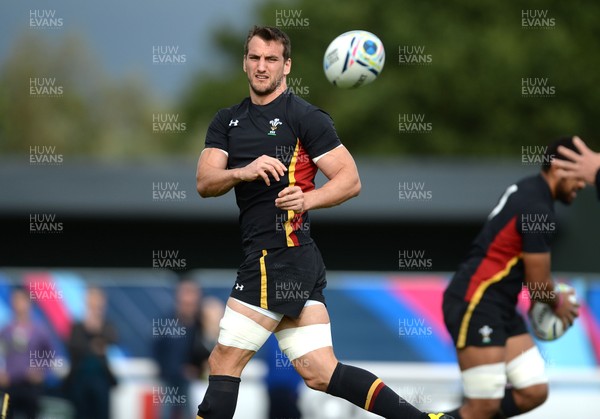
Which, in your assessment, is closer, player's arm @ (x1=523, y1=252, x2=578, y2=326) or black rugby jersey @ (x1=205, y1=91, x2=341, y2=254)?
black rugby jersey @ (x1=205, y1=91, x2=341, y2=254)

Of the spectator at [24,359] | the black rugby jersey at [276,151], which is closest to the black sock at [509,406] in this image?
the black rugby jersey at [276,151]

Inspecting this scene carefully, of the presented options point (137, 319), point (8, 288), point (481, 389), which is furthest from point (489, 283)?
point (8, 288)

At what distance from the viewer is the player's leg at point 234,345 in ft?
21.2

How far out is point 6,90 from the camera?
5291 centimetres

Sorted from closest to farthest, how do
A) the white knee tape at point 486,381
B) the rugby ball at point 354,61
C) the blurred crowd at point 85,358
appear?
the rugby ball at point 354,61 → the white knee tape at point 486,381 → the blurred crowd at point 85,358

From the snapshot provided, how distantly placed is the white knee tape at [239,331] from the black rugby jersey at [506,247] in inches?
92.5

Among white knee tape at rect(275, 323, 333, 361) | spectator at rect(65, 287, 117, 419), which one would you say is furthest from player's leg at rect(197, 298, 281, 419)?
spectator at rect(65, 287, 117, 419)

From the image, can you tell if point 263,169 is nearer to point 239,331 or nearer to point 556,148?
point 239,331

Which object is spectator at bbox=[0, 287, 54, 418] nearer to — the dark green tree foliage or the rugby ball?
the rugby ball

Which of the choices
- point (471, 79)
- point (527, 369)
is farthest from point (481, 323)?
point (471, 79)

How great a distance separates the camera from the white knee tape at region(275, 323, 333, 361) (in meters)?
6.55

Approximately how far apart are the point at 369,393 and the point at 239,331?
91cm

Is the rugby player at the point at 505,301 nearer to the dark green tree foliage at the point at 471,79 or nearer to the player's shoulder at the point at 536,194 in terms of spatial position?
the player's shoulder at the point at 536,194

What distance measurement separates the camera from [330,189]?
21.2 ft
